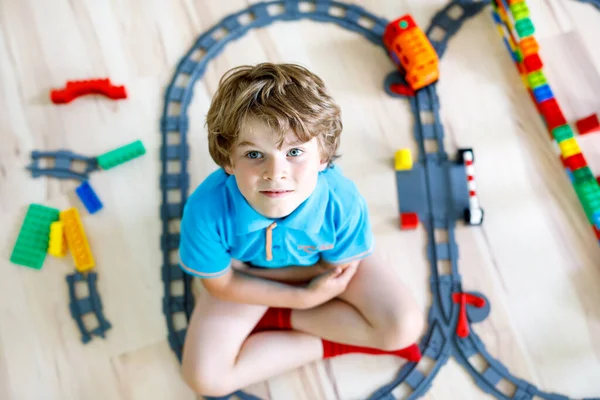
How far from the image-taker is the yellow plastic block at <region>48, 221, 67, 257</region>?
966mm

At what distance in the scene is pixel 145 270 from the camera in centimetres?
99

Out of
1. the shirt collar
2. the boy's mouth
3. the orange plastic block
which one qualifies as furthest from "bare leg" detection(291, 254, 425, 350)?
the orange plastic block

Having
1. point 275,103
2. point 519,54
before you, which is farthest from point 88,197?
point 519,54

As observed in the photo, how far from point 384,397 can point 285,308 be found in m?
0.25

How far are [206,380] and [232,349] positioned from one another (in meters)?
0.07

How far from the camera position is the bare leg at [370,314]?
33.1 inches

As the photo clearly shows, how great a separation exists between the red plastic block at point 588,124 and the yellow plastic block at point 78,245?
3.38 feet

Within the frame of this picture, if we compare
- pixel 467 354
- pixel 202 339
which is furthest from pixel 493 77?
pixel 202 339

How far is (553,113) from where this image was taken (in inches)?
40.5

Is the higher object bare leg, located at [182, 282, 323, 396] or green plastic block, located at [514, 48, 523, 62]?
green plastic block, located at [514, 48, 523, 62]

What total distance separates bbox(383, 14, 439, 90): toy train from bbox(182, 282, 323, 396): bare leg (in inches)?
22.2

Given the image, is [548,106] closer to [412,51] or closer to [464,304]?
[412,51]

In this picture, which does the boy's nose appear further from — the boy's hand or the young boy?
the boy's hand

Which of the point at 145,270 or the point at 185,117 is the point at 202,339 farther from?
the point at 185,117
